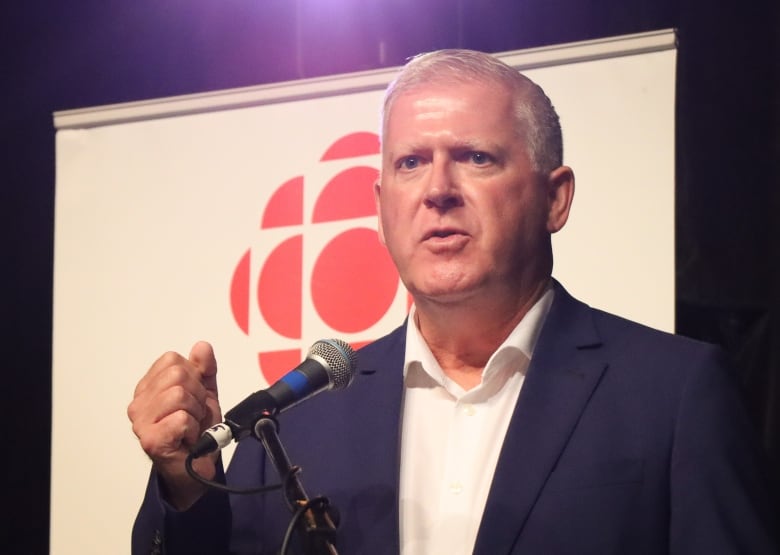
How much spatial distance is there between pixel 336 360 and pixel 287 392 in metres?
0.11

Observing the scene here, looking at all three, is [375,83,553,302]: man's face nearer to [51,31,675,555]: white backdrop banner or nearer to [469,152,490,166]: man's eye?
[469,152,490,166]: man's eye

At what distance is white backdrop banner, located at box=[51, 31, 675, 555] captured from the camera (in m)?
2.77

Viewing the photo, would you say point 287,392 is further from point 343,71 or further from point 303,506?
point 343,71

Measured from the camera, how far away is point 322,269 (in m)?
3.04

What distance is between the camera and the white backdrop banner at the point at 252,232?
9.08ft

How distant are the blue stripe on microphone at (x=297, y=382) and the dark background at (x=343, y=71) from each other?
1501 mm

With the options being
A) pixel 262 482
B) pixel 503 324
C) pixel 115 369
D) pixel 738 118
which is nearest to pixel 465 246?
pixel 503 324

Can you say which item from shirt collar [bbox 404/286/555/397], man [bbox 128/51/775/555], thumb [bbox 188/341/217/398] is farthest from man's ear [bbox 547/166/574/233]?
thumb [bbox 188/341/217/398]

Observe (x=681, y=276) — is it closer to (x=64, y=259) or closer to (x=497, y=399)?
(x=497, y=399)

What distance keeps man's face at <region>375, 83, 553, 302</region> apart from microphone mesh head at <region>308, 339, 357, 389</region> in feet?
1.47

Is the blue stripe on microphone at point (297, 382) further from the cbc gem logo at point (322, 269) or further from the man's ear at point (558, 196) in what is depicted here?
the cbc gem logo at point (322, 269)

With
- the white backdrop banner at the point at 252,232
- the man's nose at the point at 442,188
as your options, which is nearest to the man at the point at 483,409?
the man's nose at the point at 442,188

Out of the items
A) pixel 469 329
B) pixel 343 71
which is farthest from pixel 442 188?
pixel 343 71

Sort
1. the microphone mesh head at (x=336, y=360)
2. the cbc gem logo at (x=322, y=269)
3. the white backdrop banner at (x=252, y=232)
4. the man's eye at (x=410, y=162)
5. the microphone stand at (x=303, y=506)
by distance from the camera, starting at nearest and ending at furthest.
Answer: the microphone stand at (x=303, y=506) < the microphone mesh head at (x=336, y=360) < the man's eye at (x=410, y=162) < the white backdrop banner at (x=252, y=232) < the cbc gem logo at (x=322, y=269)
